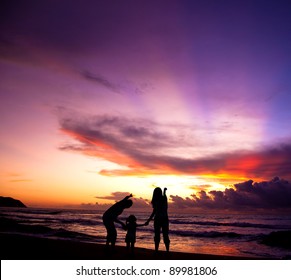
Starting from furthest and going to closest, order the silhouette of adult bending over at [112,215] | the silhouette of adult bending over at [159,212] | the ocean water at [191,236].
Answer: the ocean water at [191,236], the silhouette of adult bending over at [159,212], the silhouette of adult bending over at [112,215]

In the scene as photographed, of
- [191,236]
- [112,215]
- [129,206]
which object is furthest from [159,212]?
[191,236]

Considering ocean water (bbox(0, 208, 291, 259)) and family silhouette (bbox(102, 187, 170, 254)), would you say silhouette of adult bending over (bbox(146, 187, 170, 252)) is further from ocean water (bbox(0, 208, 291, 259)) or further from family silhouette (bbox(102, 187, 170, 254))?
ocean water (bbox(0, 208, 291, 259))

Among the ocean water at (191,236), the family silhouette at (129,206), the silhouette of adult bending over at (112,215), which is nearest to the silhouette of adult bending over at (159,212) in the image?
the family silhouette at (129,206)

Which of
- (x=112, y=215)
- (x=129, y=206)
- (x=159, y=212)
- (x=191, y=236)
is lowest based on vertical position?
(x=191, y=236)

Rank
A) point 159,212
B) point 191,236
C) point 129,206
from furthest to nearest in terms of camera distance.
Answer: point 191,236
point 159,212
point 129,206

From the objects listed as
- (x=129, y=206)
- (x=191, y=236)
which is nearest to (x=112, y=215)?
(x=129, y=206)

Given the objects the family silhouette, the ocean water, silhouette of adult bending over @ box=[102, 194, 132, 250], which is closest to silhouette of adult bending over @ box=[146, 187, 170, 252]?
the family silhouette

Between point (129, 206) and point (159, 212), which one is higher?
point (129, 206)

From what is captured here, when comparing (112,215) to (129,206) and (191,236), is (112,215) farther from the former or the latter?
(191,236)

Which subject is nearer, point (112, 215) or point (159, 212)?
point (112, 215)

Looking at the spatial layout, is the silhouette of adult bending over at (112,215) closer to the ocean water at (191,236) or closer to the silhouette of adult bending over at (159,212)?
the silhouette of adult bending over at (159,212)

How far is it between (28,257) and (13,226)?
2257 cm

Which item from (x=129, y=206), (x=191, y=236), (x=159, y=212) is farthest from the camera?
(x=191, y=236)

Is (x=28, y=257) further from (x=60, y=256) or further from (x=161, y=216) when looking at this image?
(x=161, y=216)
